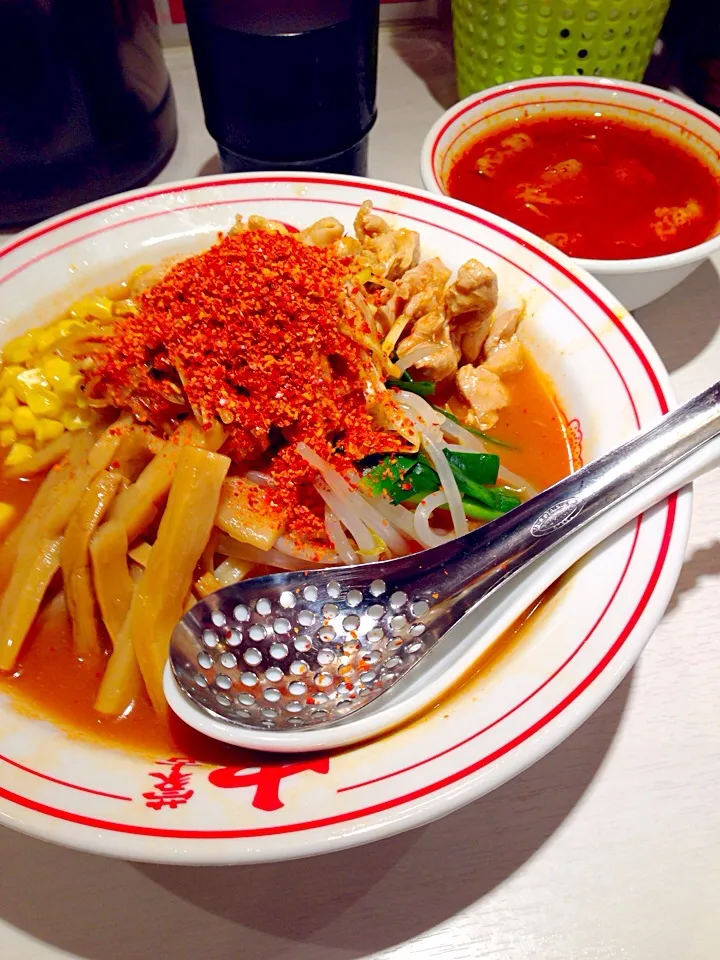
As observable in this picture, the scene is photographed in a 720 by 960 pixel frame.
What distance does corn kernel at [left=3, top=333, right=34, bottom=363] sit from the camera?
1.32m

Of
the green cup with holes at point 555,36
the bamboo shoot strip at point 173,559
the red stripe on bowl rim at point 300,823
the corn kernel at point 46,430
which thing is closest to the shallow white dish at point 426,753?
the red stripe on bowl rim at point 300,823

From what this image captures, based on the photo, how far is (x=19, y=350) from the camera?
132cm

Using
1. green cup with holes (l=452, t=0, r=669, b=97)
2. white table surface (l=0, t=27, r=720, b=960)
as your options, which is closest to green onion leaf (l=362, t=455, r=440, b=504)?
white table surface (l=0, t=27, r=720, b=960)

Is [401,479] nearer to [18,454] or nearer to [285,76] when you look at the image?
[18,454]

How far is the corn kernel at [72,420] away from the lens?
1.30 meters

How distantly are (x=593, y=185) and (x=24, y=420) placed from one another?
129 centimetres

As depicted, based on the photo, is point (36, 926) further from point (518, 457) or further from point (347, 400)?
point (518, 457)

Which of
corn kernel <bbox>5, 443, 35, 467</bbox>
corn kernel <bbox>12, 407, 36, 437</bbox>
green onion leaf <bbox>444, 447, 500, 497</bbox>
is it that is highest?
corn kernel <bbox>12, 407, 36, 437</bbox>

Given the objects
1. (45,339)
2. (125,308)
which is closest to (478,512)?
(125,308)

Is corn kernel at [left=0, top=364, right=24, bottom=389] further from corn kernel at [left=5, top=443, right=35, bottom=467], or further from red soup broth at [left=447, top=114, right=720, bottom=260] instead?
red soup broth at [left=447, top=114, right=720, bottom=260]

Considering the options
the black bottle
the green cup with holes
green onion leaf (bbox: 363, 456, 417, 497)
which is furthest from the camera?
the green cup with holes

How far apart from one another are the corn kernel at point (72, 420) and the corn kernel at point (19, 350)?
13 centimetres

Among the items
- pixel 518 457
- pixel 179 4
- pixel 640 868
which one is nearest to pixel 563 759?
pixel 640 868

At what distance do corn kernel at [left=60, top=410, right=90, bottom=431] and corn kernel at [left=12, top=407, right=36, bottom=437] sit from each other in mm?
50
